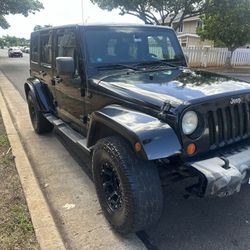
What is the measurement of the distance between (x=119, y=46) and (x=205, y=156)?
1.89 metres

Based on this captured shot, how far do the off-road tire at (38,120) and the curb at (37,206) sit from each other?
0.60 metres

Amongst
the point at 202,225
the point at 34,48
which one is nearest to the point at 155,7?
the point at 34,48

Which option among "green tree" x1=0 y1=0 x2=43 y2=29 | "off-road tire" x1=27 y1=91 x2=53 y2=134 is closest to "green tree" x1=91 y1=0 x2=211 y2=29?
"green tree" x1=0 y1=0 x2=43 y2=29

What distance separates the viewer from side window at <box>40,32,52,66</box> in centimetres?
516

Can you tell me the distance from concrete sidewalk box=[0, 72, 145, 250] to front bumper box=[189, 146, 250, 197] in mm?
855

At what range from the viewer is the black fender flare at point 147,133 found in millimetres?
2527

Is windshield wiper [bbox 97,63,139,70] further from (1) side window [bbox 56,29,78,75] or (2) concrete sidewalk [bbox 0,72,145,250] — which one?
(2) concrete sidewalk [bbox 0,72,145,250]

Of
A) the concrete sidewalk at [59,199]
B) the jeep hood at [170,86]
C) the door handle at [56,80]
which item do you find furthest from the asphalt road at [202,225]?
the door handle at [56,80]

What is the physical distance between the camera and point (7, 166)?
4648 millimetres

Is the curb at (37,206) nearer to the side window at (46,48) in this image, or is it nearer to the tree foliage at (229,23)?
the side window at (46,48)

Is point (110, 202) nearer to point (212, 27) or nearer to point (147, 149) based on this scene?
point (147, 149)

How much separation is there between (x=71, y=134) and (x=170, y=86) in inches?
71.4

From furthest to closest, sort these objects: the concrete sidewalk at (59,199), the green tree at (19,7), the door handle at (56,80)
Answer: the green tree at (19,7), the door handle at (56,80), the concrete sidewalk at (59,199)

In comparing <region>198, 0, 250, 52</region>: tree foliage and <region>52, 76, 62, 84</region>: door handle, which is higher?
<region>198, 0, 250, 52</region>: tree foliage
